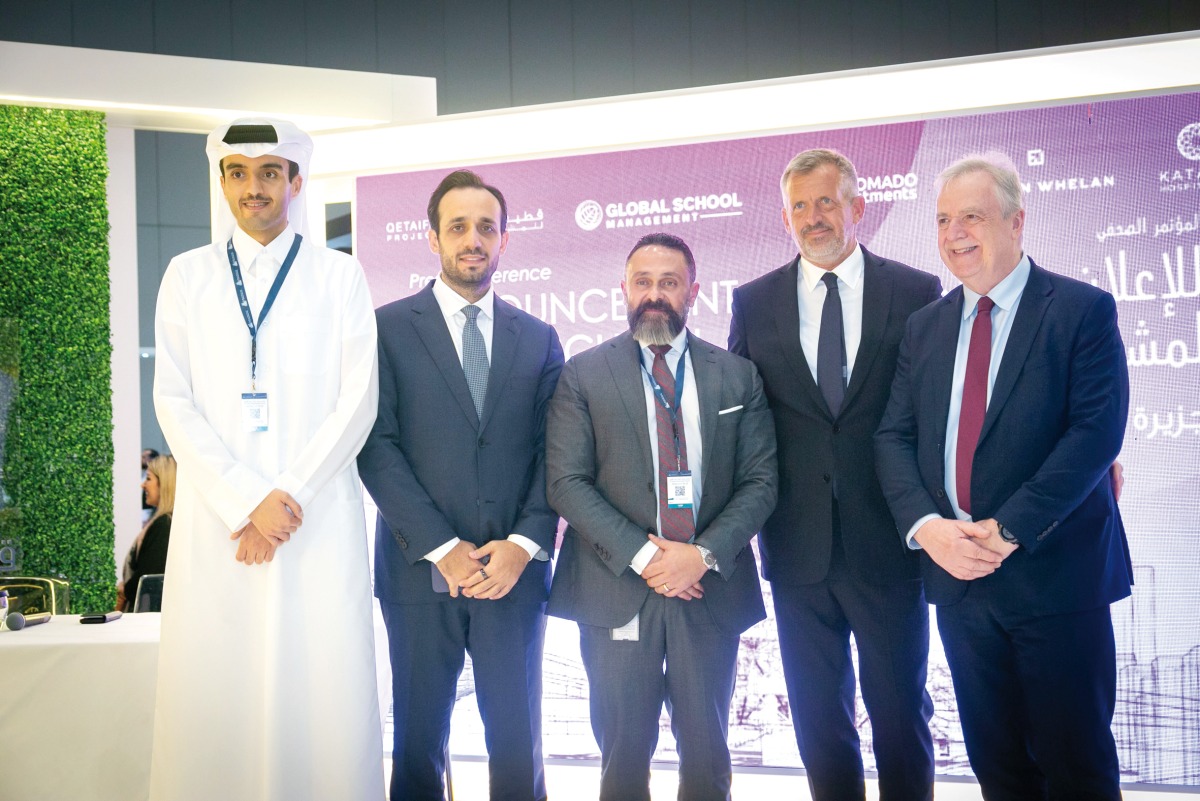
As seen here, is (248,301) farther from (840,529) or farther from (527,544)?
(840,529)

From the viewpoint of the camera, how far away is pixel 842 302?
10.3ft

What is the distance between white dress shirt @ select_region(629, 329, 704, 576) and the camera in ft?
9.76

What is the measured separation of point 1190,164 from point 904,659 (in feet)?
6.85

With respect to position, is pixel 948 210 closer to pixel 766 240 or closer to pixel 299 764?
pixel 766 240

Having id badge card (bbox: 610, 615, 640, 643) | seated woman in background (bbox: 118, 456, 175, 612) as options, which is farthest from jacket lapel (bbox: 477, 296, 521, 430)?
seated woman in background (bbox: 118, 456, 175, 612)

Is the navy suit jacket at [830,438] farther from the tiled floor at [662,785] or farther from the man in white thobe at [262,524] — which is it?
the man in white thobe at [262,524]

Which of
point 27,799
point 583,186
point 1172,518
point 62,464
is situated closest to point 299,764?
point 27,799

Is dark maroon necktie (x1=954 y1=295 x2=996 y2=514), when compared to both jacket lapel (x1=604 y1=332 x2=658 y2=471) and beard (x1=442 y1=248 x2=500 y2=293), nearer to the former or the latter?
jacket lapel (x1=604 y1=332 x2=658 y2=471)

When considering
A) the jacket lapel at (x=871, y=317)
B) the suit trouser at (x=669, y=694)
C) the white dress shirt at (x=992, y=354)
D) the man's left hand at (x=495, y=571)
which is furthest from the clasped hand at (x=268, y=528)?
the white dress shirt at (x=992, y=354)

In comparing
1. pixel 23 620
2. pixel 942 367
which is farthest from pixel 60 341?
pixel 942 367

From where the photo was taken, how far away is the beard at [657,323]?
305 cm

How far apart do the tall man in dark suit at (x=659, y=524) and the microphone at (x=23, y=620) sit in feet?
6.16

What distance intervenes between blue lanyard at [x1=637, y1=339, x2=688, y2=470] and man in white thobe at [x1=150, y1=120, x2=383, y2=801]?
2.82 feet

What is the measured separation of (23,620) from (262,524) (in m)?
1.26
